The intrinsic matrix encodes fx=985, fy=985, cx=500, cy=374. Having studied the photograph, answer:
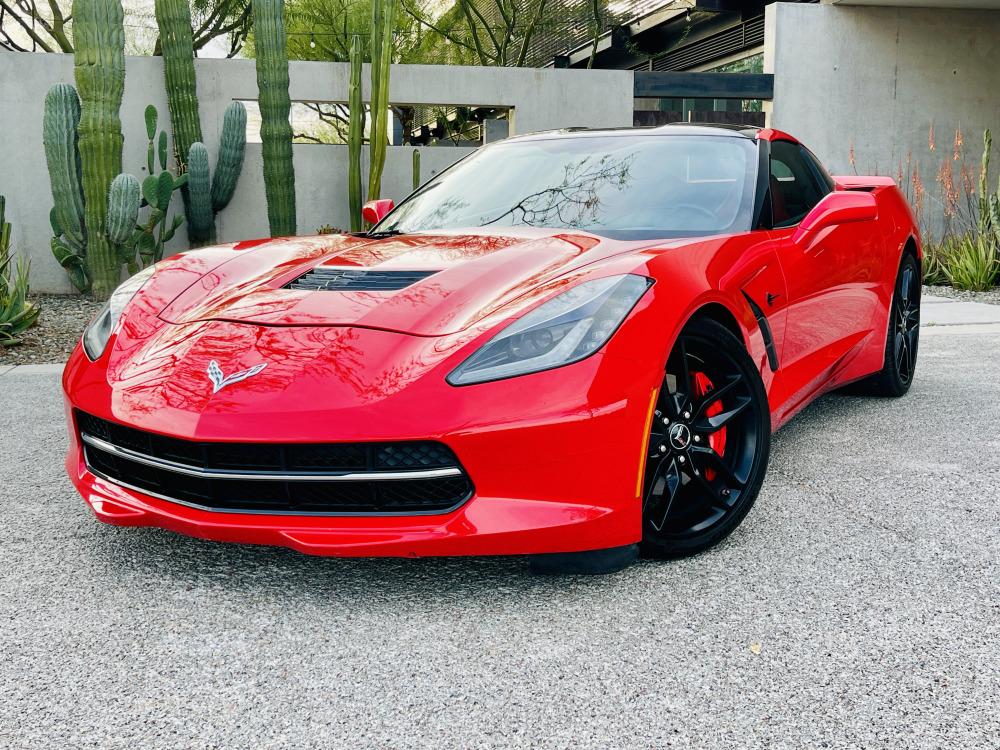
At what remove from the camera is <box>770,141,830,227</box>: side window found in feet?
12.2

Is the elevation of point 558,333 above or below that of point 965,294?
above

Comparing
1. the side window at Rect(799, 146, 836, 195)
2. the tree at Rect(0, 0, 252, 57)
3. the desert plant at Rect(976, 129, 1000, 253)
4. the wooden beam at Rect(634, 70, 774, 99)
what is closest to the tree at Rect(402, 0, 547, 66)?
the tree at Rect(0, 0, 252, 57)

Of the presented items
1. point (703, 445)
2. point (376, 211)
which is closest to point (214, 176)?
point (376, 211)

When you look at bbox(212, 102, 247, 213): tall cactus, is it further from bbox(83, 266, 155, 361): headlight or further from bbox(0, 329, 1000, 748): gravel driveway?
bbox(0, 329, 1000, 748): gravel driveway

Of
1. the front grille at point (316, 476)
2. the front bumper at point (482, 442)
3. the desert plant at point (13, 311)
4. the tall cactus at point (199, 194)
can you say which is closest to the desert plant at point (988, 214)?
the tall cactus at point (199, 194)

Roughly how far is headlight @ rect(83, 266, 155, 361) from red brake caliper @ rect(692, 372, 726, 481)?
173 centimetres

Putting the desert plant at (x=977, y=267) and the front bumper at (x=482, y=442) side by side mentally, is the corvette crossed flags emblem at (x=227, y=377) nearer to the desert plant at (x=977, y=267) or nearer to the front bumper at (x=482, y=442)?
the front bumper at (x=482, y=442)

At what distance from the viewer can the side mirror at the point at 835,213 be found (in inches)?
140

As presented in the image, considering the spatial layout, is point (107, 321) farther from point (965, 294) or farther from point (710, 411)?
point (965, 294)

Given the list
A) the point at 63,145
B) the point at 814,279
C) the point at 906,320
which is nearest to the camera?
the point at 814,279

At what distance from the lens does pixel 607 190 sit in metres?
3.53

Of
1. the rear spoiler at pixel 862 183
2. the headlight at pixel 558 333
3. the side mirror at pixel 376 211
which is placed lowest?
the headlight at pixel 558 333

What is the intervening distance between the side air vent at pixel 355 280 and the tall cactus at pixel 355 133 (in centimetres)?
778

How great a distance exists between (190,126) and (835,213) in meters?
8.29
